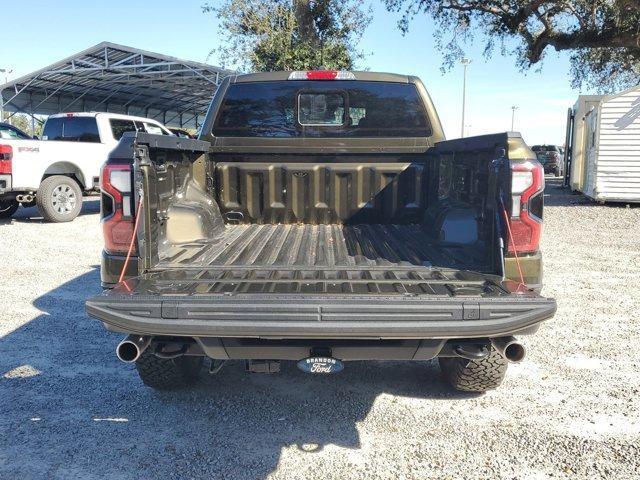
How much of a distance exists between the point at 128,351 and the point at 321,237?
1908mm

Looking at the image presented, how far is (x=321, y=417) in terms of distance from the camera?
3.54 m

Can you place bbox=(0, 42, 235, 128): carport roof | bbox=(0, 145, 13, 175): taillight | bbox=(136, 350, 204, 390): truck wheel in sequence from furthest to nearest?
bbox=(0, 42, 235, 128): carport roof < bbox=(0, 145, 13, 175): taillight < bbox=(136, 350, 204, 390): truck wheel

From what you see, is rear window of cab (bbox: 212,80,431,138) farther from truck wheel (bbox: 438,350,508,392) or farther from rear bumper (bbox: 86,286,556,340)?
rear bumper (bbox: 86,286,556,340)

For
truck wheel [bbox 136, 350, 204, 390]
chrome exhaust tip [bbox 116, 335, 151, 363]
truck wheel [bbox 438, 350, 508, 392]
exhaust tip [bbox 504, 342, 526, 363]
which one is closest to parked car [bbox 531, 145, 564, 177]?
truck wheel [bbox 438, 350, 508, 392]

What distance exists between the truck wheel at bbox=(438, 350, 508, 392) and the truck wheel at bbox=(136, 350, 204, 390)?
1.83 meters

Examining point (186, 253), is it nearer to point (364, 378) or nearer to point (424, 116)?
point (364, 378)

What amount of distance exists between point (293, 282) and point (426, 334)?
0.79m

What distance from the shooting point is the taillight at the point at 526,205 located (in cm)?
303

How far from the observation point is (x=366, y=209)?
471cm

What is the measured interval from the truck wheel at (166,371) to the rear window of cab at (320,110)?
1950mm

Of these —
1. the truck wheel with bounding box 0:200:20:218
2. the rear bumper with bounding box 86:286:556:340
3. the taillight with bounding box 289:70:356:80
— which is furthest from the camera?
the truck wheel with bounding box 0:200:20:218


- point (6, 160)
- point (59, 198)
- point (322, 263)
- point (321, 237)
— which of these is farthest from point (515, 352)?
point (59, 198)

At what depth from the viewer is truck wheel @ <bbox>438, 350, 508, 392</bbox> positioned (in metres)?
3.69

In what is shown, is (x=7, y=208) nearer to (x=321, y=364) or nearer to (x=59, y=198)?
(x=59, y=198)
